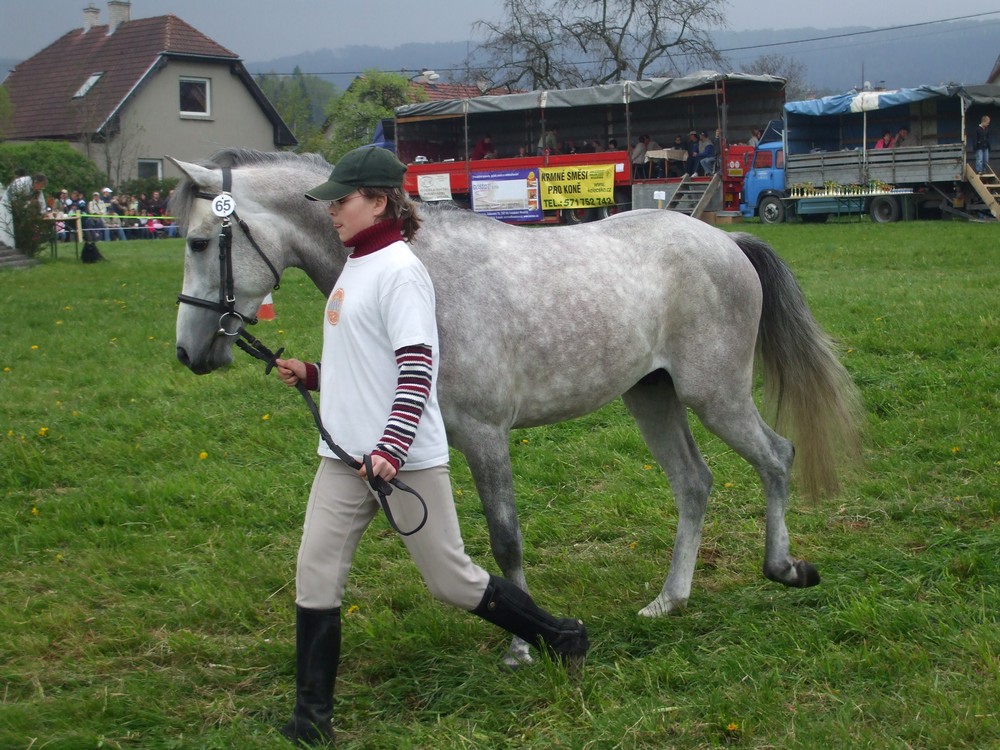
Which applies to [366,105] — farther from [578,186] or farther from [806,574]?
[806,574]

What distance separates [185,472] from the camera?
651 cm

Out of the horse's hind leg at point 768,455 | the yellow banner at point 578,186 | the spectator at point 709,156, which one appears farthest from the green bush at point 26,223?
the horse's hind leg at point 768,455

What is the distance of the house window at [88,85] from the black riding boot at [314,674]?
44.9m

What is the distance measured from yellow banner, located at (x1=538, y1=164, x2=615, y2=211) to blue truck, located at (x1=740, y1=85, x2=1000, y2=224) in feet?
11.2

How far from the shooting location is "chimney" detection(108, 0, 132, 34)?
46.2 meters

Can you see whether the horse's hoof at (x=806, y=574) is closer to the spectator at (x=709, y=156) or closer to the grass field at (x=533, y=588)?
the grass field at (x=533, y=588)

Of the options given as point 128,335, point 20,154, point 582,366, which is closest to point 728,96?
point 128,335

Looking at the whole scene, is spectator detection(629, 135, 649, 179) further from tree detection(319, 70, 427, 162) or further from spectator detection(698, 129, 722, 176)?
tree detection(319, 70, 427, 162)

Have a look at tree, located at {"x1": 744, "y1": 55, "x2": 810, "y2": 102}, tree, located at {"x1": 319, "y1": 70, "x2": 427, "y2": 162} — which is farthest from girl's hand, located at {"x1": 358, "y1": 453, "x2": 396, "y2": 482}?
tree, located at {"x1": 744, "y1": 55, "x2": 810, "y2": 102}

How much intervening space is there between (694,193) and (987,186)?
659cm

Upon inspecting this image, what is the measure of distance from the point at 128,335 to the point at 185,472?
16.7 feet

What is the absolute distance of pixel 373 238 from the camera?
11.0ft

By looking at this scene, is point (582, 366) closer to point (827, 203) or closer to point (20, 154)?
point (827, 203)

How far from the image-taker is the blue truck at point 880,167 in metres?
23.5
